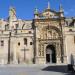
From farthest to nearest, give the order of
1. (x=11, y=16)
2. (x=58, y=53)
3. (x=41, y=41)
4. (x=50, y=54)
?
(x=11, y=16) → (x=50, y=54) → (x=41, y=41) → (x=58, y=53)

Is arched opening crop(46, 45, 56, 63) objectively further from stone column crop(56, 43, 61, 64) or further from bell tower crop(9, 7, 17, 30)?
bell tower crop(9, 7, 17, 30)

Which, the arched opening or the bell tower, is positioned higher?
the bell tower

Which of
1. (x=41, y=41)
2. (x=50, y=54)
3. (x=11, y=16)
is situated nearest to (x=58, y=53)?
(x=50, y=54)

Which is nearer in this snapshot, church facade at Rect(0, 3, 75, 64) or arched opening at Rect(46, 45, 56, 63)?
church facade at Rect(0, 3, 75, 64)

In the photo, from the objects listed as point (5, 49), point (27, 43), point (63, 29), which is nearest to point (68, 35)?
point (63, 29)

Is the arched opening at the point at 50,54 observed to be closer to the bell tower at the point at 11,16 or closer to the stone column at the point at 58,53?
the stone column at the point at 58,53

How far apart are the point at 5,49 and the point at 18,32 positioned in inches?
190

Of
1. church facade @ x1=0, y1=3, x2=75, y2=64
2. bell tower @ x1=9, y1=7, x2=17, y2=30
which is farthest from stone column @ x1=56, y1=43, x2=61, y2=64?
bell tower @ x1=9, y1=7, x2=17, y2=30

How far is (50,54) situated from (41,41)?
3582mm

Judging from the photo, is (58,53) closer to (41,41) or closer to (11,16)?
(41,41)

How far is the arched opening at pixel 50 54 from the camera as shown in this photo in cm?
5559

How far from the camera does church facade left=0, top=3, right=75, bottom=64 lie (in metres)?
54.8

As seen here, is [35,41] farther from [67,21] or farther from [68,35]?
[67,21]

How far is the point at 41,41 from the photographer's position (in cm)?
5588
